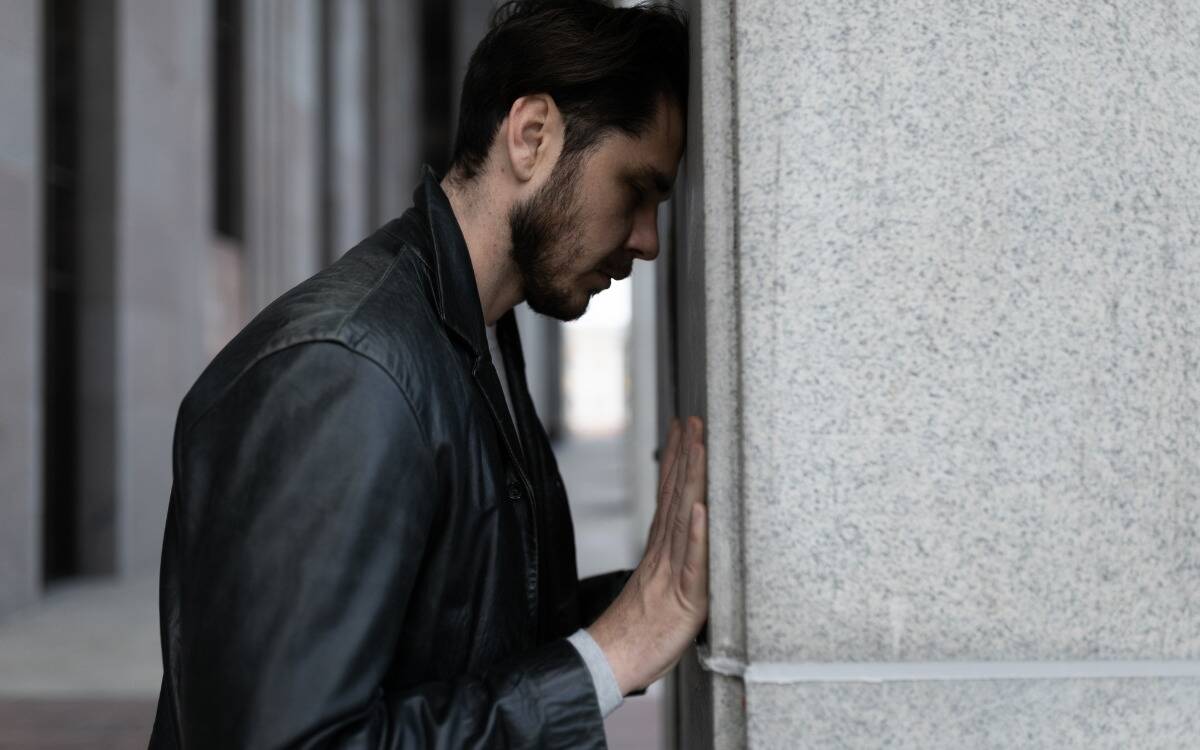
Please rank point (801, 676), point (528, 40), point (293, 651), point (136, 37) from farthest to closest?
point (136, 37)
point (528, 40)
point (801, 676)
point (293, 651)

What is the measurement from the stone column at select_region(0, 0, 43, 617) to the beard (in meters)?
7.90

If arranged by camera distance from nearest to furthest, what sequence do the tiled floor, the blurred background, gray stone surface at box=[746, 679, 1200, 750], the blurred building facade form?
gray stone surface at box=[746, 679, 1200, 750] → the tiled floor → the blurred background → the blurred building facade

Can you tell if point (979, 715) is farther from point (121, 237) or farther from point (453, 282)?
point (121, 237)

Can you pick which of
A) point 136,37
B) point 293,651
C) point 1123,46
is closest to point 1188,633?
point 1123,46

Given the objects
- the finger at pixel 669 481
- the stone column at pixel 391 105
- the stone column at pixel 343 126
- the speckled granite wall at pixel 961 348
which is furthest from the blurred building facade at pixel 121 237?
the speckled granite wall at pixel 961 348

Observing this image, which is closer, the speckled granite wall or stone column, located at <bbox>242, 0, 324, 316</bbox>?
the speckled granite wall

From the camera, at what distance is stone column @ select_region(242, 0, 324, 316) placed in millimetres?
14250

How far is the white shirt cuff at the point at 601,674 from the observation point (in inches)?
59.1

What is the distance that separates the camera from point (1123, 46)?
1.51 m

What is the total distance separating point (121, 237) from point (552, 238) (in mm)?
9557

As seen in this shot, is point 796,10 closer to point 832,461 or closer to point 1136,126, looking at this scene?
point 1136,126

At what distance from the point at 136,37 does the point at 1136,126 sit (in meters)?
10.9

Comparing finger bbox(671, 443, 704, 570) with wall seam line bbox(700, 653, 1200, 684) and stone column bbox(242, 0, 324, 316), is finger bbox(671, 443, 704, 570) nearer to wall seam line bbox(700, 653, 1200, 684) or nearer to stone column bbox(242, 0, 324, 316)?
wall seam line bbox(700, 653, 1200, 684)

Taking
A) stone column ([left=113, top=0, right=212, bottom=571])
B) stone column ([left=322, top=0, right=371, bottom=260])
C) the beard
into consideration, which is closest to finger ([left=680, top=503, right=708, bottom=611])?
the beard
